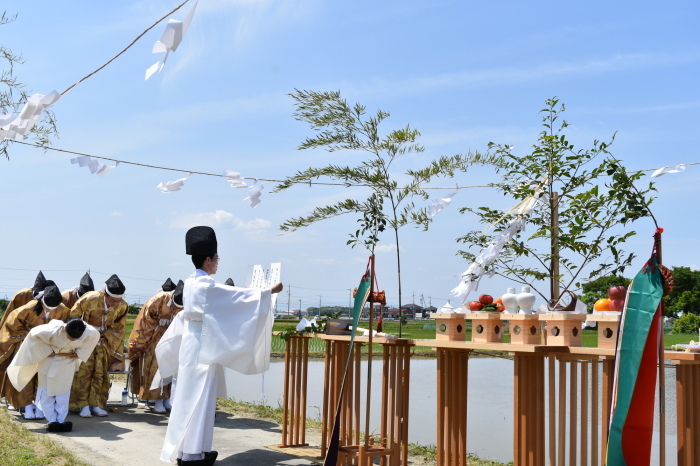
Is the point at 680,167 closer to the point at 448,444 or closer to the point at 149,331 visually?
the point at 448,444

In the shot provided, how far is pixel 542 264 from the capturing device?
22.5 feet

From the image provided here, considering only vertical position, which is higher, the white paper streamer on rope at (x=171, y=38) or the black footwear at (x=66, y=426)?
the white paper streamer on rope at (x=171, y=38)

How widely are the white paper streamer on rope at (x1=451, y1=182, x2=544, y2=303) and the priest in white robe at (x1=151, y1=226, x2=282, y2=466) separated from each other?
5.44 feet

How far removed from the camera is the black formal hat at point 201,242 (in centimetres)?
670

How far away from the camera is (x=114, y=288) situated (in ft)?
31.2

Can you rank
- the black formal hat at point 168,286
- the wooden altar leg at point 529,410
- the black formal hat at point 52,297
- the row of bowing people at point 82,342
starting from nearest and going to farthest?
the wooden altar leg at point 529,410, the row of bowing people at point 82,342, the black formal hat at point 52,297, the black formal hat at point 168,286

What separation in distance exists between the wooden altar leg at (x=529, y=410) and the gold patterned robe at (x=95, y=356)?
6.19m

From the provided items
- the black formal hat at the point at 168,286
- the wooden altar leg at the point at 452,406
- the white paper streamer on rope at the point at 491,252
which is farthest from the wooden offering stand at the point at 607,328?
the black formal hat at the point at 168,286

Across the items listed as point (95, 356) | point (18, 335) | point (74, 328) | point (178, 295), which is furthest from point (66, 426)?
point (178, 295)

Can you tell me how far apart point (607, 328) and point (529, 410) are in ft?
2.17

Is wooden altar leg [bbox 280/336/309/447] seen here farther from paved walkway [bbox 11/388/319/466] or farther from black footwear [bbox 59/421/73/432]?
black footwear [bbox 59/421/73/432]

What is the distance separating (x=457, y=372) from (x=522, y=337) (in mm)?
812

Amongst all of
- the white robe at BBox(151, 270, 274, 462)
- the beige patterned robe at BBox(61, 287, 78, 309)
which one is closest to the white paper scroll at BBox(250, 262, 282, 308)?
the white robe at BBox(151, 270, 274, 462)

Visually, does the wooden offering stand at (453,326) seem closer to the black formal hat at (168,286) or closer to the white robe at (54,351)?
the white robe at (54,351)
